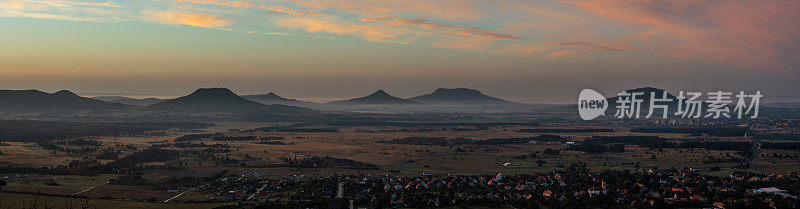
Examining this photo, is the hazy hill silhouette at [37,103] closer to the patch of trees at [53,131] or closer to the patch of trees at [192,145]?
the patch of trees at [53,131]

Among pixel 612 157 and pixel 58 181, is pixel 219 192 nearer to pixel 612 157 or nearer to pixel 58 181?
pixel 58 181

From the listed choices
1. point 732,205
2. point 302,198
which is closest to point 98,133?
point 302,198

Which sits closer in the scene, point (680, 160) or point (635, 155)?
point (680, 160)

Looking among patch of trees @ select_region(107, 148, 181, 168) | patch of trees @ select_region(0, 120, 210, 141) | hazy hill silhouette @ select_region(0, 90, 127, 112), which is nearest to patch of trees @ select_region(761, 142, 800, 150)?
patch of trees @ select_region(107, 148, 181, 168)

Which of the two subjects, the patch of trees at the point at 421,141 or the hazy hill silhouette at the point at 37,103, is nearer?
the patch of trees at the point at 421,141

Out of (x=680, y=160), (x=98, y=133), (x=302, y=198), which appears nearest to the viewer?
(x=302, y=198)

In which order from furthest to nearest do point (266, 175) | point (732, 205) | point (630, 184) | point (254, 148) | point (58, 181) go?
point (254, 148)
point (266, 175)
point (58, 181)
point (630, 184)
point (732, 205)

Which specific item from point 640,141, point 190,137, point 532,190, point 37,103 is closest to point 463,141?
point 640,141

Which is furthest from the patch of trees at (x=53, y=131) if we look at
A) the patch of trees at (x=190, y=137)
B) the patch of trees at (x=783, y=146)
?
the patch of trees at (x=783, y=146)
